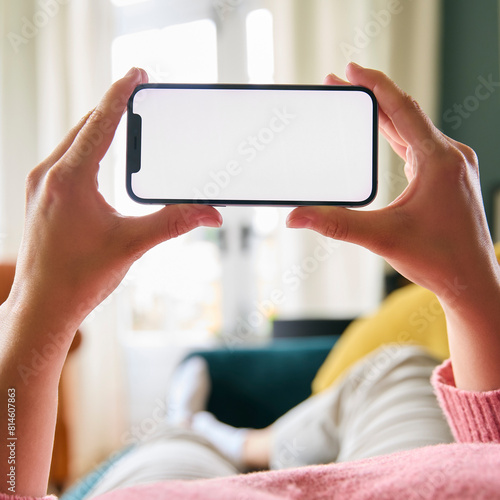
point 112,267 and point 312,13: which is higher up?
point 312,13

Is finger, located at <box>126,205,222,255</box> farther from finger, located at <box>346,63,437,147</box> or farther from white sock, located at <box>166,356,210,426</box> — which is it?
white sock, located at <box>166,356,210,426</box>

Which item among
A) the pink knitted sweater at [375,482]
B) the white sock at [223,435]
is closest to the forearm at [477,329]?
the pink knitted sweater at [375,482]

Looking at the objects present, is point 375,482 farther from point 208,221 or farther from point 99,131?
point 99,131

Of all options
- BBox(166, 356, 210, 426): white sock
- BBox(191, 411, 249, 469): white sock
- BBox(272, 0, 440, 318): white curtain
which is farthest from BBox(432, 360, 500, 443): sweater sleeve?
BBox(272, 0, 440, 318): white curtain

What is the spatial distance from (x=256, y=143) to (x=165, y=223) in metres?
0.17

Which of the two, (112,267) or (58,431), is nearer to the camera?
(112,267)

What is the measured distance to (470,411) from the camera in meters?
0.49

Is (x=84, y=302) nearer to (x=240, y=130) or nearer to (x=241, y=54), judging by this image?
(x=240, y=130)

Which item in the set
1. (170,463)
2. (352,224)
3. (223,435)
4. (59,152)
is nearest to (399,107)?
(352,224)

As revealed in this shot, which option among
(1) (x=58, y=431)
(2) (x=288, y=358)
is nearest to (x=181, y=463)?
(2) (x=288, y=358)

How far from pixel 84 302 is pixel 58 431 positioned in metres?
1.78

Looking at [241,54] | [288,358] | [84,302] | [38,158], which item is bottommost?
[288,358]

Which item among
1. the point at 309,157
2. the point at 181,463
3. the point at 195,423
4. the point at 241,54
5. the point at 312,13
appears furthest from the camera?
the point at 241,54

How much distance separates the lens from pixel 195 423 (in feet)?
4.40
